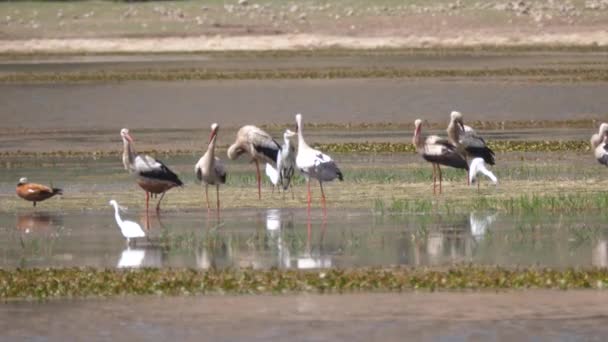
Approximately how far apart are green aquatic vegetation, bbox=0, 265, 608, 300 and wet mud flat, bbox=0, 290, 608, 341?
22cm

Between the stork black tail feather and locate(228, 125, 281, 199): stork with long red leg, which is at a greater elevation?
locate(228, 125, 281, 199): stork with long red leg

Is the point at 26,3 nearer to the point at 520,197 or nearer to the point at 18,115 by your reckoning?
the point at 18,115

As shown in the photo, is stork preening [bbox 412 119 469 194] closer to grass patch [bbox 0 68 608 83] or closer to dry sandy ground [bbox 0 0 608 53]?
grass patch [bbox 0 68 608 83]

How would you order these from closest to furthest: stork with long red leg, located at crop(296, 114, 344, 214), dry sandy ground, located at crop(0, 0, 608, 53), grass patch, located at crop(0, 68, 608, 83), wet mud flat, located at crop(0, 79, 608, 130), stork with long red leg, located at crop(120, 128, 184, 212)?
1. stork with long red leg, located at crop(296, 114, 344, 214)
2. stork with long red leg, located at crop(120, 128, 184, 212)
3. wet mud flat, located at crop(0, 79, 608, 130)
4. grass patch, located at crop(0, 68, 608, 83)
5. dry sandy ground, located at crop(0, 0, 608, 53)

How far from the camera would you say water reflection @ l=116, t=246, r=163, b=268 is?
644 inches

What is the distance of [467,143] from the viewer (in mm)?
24453

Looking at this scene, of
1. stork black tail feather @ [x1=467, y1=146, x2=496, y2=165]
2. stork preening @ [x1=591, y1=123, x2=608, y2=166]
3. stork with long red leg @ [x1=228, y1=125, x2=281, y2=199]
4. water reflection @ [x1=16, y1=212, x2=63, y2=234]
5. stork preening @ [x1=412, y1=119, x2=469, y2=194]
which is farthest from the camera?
stork black tail feather @ [x1=467, y1=146, x2=496, y2=165]

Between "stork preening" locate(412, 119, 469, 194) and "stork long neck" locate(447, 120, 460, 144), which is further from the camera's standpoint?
"stork long neck" locate(447, 120, 460, 144)

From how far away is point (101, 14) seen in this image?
69625mm

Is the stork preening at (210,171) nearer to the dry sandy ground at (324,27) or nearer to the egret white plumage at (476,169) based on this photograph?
the egret white plumage at (476,169)

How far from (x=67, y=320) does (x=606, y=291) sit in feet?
15.2

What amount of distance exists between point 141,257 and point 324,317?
3.85 m

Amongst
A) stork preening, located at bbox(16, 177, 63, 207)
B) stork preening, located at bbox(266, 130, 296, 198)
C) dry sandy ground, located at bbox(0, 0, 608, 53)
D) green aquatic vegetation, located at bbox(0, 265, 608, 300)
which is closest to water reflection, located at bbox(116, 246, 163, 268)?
green aquatic vegetation, located at bbox(0, 265, 608, 300)

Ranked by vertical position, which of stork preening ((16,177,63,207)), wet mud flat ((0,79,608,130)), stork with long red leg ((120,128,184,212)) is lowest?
stork preening ((16,177,63,207))
